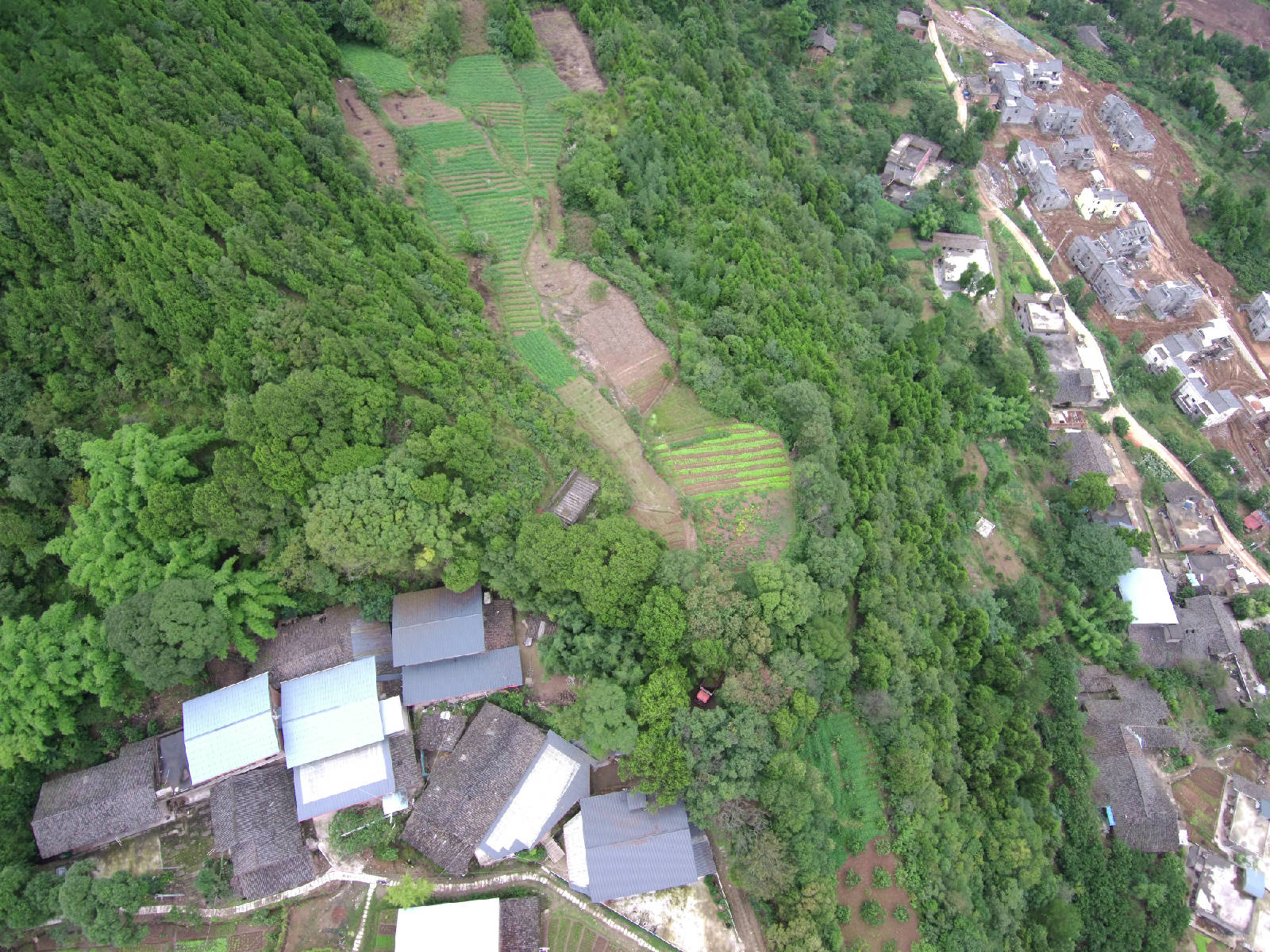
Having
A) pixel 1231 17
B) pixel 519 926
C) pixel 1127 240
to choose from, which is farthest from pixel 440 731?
pixel 1231 17

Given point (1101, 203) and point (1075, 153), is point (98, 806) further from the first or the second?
point (1075, 153)

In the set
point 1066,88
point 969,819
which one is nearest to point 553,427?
point 969,819

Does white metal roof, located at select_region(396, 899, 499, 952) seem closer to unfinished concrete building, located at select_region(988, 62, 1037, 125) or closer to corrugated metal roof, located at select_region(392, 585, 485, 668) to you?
corrugated metal roof, located at select_region(392, 585, 485, 668)

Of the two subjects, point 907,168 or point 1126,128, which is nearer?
point 907,168

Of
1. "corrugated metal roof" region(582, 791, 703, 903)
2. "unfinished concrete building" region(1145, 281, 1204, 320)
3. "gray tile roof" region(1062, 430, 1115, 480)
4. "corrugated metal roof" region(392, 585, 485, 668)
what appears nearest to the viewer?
"corrugated metal roof" region(582, 791, 703, 903)

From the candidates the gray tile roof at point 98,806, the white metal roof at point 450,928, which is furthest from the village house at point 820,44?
the gray tile roof at point 98,806

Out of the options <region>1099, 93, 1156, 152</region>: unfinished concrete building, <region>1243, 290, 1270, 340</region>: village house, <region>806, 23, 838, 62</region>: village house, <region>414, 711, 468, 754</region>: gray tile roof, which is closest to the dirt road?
<region>806, 23, 838, 62</region>: village house
